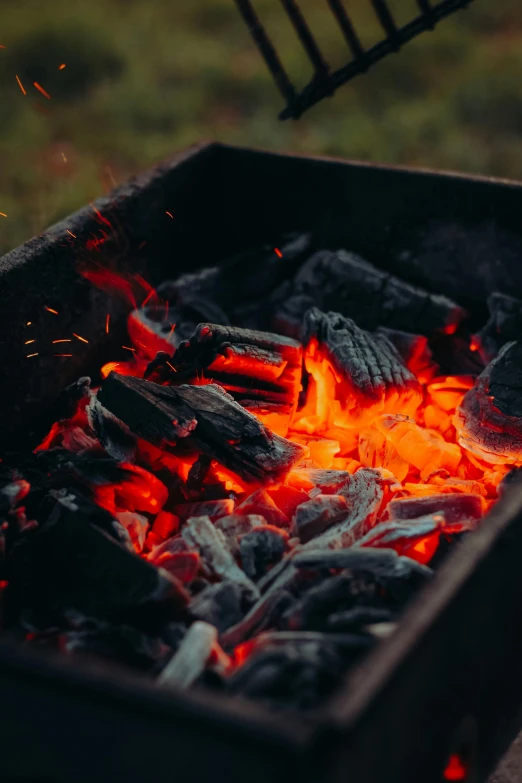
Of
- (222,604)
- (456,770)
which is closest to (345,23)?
(222,604)

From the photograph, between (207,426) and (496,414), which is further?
(496,414)

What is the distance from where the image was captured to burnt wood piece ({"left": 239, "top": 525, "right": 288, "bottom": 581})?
1861 mm

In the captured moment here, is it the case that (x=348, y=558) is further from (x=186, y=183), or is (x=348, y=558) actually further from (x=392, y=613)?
(x=186, y=183)

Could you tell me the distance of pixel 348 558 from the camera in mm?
1727

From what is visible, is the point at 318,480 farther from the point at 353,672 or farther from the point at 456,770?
the point at 353,672

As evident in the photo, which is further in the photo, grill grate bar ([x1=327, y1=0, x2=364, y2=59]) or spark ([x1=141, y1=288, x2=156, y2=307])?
spark ([x1=141, y1=288, x2=156, y2=307])

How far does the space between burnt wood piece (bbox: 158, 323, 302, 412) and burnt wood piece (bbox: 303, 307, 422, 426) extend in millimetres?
157

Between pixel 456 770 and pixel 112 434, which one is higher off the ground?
pixel 112 434

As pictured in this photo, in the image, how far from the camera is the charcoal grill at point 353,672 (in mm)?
1128

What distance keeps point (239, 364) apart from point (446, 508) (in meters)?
0.76

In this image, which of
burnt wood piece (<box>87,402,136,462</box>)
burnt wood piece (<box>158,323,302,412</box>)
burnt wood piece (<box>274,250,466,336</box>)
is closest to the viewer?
burnt wood piece (<box>87,402,136,462</box>)

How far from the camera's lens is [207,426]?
2.08 meters

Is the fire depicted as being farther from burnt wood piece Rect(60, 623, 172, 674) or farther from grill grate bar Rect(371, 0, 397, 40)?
grill grate bar Rect(371, 0, 397, 40)

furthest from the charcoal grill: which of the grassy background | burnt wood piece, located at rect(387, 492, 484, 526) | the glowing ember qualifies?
the grassy background
